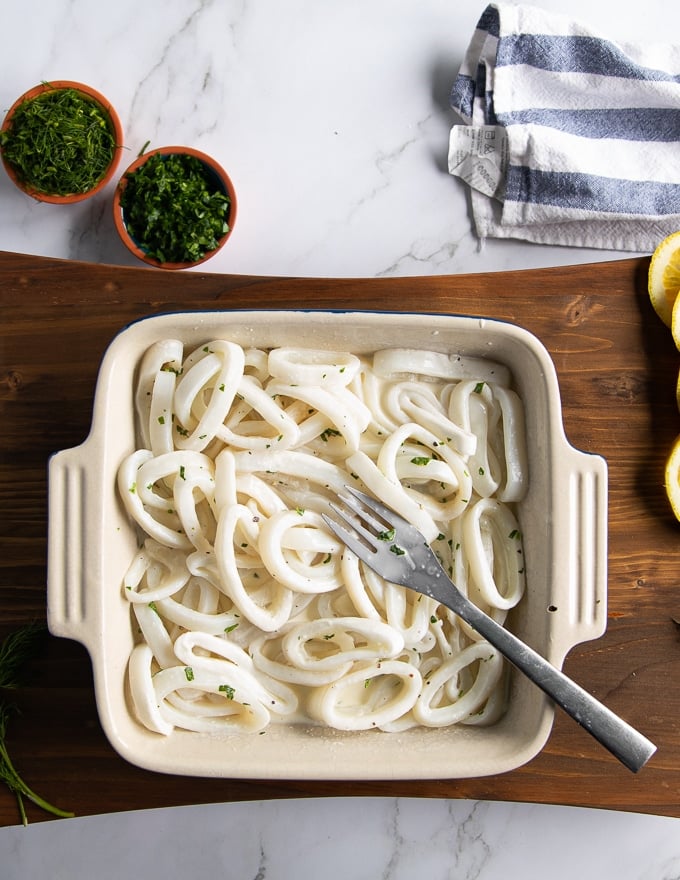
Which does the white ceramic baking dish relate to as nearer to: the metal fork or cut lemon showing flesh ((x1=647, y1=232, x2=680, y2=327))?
the metal fork

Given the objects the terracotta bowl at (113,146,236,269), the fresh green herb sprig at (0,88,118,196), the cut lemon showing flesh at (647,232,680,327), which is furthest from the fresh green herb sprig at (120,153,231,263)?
the cut lemon showing flesh at (647,232,680,327)

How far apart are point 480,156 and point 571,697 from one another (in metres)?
1.51

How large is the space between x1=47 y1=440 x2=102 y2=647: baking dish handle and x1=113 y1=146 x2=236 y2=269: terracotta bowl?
0.68 m

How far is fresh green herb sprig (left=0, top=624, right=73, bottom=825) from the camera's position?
6.57 ft

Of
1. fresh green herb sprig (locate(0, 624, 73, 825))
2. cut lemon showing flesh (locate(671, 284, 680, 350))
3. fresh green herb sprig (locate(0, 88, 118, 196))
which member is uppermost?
fresh green herb sprig (locate(0, 88, 118, 196))

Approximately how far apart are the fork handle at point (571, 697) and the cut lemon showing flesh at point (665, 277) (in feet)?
3.09

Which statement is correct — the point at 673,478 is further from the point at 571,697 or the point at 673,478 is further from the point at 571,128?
the point at 571,128

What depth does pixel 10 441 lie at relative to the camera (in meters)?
2.07

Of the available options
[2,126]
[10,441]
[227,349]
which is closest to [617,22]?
[227,349]

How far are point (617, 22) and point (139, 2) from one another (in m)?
1.44

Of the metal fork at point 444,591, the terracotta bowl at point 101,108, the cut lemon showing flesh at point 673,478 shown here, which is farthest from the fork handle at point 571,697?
the terracotta bowl at point 101,108

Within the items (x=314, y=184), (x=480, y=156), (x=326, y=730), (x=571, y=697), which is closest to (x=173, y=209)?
(x=314, y=184)

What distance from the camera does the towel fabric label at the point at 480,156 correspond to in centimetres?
233

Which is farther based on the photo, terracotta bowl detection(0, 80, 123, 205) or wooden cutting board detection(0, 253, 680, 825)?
terracotta bowl detection(0, 80, 123, 205)
